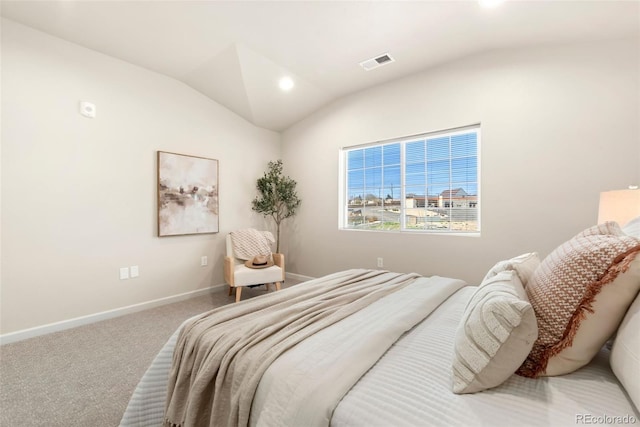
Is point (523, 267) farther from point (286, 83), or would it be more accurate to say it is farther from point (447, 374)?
point (286, 83)

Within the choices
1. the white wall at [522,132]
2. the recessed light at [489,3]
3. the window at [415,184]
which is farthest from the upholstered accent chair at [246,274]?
the recessed light at [489,3]

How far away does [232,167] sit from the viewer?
415 centimetres

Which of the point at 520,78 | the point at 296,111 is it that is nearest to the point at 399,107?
the point at 520,78

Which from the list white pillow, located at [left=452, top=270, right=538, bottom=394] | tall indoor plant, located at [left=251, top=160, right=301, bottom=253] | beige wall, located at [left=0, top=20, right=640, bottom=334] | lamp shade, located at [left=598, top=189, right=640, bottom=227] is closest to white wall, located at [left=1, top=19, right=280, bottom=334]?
beige wall, located at [left=0, top=20, right=640, bottom=334]

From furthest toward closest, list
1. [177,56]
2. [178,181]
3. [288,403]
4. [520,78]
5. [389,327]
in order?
[178,181]
[177,56]
[520,78]
[389,327]
[288,403]

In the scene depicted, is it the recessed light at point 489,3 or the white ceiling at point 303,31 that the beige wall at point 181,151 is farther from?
the recessed light at point 489,3

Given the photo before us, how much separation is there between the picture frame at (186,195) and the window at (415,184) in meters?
1.84

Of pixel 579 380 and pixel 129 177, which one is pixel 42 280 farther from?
pixel 579 380

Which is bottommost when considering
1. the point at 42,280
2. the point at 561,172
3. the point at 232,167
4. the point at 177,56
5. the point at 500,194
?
the point at 42,280

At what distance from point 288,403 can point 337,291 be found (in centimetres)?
94

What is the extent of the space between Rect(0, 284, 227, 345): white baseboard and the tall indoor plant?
Result: 4.91 feet

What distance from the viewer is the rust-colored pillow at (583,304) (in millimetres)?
815

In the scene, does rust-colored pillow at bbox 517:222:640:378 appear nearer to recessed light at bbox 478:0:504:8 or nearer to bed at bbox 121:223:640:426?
bed at bbox 121:223:640:426

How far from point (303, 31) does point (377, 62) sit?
0.94 meters
